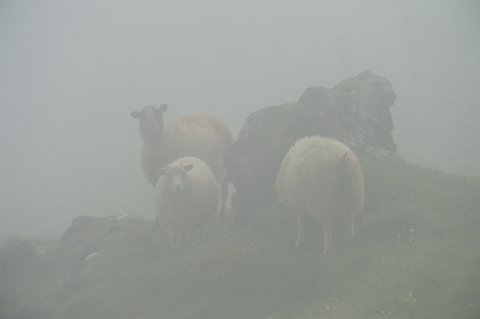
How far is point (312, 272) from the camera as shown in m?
11.4

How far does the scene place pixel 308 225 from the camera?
45.3 feet

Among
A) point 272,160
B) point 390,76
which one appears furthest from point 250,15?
point 272,160

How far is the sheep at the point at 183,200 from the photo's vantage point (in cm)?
1586

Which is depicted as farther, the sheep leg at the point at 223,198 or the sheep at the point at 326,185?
the sheep leg at the point at 223,198

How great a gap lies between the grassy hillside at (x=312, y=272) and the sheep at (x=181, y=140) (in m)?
3.78

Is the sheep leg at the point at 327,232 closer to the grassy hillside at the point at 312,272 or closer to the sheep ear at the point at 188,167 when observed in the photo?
the grassy hillside at the point at 312,272

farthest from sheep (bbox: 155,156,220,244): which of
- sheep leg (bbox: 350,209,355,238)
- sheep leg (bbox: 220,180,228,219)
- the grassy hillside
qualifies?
sheep leg (bbox: 350,209,355,238)

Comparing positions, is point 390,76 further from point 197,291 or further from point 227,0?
point 197,291

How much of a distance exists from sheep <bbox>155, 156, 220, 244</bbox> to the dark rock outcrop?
917mm

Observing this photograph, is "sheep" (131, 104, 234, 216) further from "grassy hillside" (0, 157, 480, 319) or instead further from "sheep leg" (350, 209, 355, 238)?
"sheep leg" (350, 209, 355, 238)

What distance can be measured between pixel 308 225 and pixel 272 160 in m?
2.88

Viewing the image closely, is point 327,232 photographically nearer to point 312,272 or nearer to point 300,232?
point 300,232

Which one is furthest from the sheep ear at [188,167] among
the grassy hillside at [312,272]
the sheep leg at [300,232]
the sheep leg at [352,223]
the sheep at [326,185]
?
the sheep leg at [352,223]

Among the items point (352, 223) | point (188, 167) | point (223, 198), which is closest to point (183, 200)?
point (188, 167)
